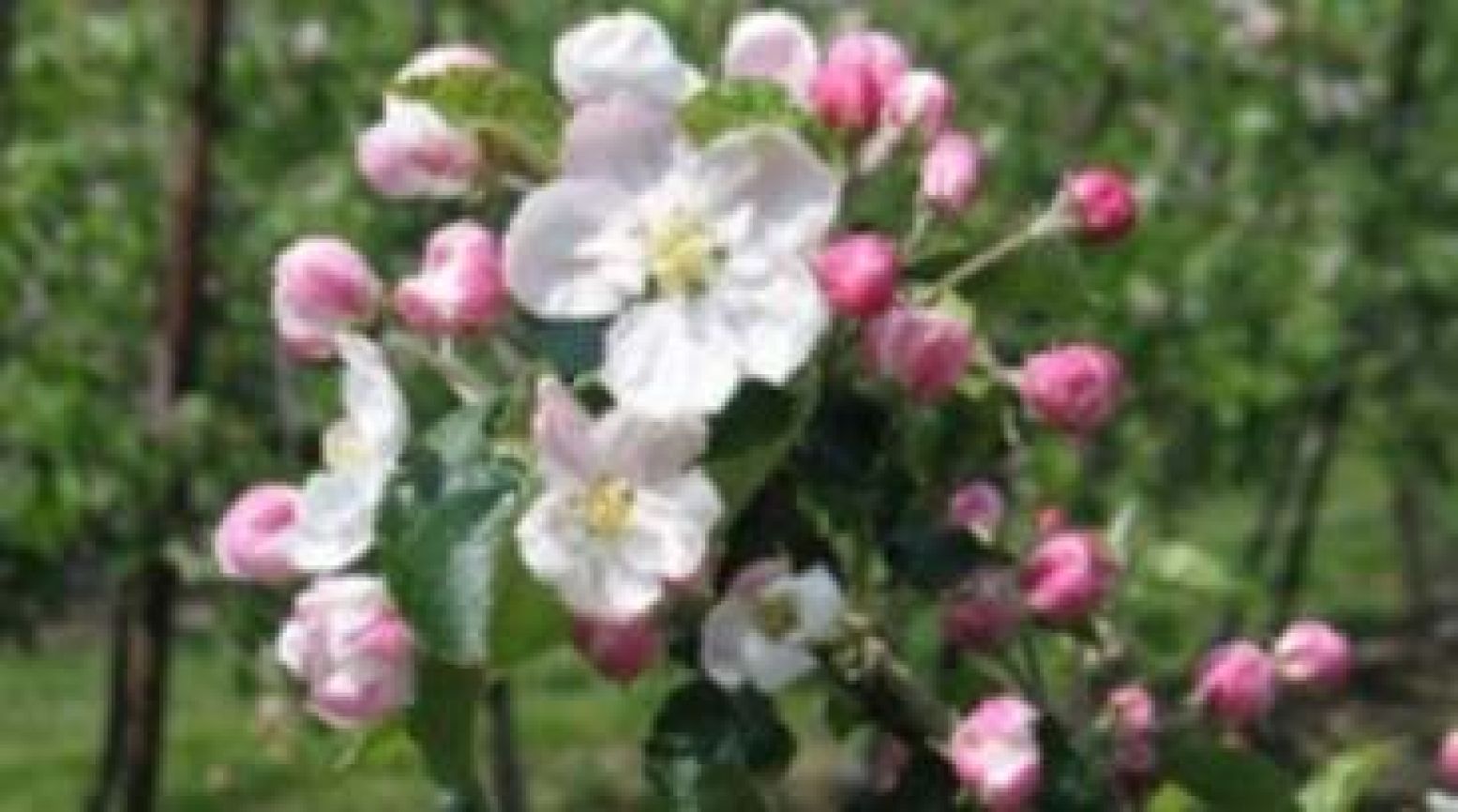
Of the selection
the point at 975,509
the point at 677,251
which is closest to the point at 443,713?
the point at 677,251

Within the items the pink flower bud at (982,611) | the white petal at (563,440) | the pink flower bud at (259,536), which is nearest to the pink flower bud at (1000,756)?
the pink flower bud at (982,611)

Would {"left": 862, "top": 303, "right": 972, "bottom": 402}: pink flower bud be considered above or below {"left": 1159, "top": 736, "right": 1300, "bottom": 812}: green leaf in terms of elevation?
above

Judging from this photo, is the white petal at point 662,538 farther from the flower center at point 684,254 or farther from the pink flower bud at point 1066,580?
the pink flower bud at point 1066,580

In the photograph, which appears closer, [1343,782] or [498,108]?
[498,108]

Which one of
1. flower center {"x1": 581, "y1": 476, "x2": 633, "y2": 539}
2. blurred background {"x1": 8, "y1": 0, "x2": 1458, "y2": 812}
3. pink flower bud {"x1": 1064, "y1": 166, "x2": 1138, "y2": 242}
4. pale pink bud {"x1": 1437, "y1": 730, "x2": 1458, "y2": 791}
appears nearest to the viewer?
flower center {"x1": 581, "y1": 476, "x2": 633, "y2": 539}

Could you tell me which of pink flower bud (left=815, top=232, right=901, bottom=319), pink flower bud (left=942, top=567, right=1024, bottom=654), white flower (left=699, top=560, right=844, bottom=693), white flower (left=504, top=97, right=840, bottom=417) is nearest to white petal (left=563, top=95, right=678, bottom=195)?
white flower (left=504, top=97, right=840, bottom=417)

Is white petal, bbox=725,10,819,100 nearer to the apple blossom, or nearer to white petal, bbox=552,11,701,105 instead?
white petal, bbox=552,11,701,105

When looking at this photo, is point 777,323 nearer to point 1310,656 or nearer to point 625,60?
point 625,60
